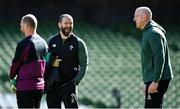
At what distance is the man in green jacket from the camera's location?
5102mm

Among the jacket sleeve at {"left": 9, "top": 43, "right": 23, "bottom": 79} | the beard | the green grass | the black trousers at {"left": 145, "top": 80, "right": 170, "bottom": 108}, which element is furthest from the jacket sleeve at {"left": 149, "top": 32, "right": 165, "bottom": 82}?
the green grass

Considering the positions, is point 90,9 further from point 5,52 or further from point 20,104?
point 20,104

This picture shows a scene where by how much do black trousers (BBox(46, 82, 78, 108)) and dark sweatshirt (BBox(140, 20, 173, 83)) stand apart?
2.54 ft

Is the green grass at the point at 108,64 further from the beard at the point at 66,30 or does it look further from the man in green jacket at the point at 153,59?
the man in green jacket at the point at 153,59

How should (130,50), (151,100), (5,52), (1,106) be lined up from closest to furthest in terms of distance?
(151,100)
(1,106)
(5,52)
(130,50)

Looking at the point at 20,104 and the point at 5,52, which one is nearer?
the point at 20,104

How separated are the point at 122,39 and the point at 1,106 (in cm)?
539

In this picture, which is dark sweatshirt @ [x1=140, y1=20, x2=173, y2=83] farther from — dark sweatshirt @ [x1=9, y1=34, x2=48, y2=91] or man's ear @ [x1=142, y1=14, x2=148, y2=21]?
dark sweatshirt @ [x1=9, y1=34, x2=48, y2=91]

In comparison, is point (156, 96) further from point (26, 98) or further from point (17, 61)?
point (17, 61)

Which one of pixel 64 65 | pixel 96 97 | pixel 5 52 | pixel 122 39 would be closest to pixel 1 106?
pixel 96 97

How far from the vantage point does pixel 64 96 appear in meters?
5.64

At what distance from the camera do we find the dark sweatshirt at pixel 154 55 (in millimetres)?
5098

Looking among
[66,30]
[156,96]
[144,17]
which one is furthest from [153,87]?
[66,30]

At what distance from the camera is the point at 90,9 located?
1420cm
